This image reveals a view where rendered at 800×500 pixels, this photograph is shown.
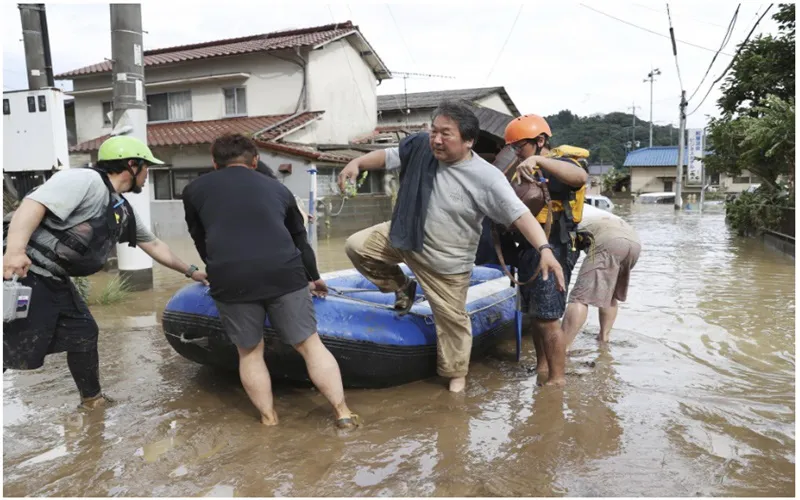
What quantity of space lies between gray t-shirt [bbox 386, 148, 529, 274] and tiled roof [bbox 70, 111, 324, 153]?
44.2 feet

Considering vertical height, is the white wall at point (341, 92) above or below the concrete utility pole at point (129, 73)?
above

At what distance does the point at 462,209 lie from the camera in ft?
12.3

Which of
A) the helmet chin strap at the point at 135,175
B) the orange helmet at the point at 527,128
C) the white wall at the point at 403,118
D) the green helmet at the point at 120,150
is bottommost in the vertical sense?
the helmet chin strap at the point at 135,175

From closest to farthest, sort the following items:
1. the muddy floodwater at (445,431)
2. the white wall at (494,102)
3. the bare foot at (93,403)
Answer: the muddy floodwater at (445,431), the bare foot at (93,403), the white wall at (494,102)

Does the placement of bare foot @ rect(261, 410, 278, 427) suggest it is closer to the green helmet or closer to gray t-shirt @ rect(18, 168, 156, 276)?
gray t-shirt @ rect(18, 168, 156, 276)

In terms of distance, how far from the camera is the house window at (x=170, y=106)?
19.6 m

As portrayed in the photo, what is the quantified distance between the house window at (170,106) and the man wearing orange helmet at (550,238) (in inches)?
692

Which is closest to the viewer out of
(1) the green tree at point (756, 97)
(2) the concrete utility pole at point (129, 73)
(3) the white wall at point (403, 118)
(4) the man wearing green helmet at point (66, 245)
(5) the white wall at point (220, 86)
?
(4) the man wearing green helmet at point (66, 245)

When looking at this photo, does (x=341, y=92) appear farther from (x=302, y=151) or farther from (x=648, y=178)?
(x=648, y=178)

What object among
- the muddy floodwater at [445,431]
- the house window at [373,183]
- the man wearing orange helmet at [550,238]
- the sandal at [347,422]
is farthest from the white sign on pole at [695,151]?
the sandal at [347,422]

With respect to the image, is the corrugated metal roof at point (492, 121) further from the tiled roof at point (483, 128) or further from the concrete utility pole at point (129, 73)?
the concrete utility pole at point (129, 73)

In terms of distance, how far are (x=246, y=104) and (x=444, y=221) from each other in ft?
54.6

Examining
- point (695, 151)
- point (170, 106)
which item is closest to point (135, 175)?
point (170, 106)

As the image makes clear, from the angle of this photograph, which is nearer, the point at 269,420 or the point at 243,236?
the point at 243,236
